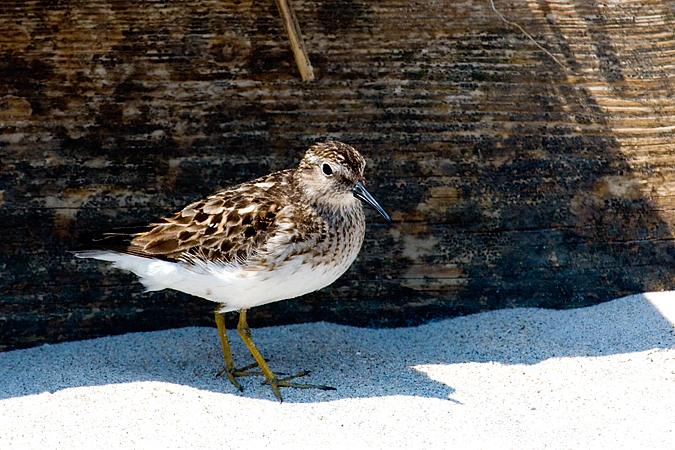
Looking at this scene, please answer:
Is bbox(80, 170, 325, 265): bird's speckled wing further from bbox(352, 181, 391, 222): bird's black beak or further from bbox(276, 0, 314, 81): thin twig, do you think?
bbox(276, 0, 314, 81): thin twig

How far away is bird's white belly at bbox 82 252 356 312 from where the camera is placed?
13.6 ft

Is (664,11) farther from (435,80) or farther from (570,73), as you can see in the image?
(435,80)

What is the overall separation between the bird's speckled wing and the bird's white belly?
2.4 inches

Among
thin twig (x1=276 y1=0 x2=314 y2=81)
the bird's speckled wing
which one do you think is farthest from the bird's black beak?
thin twig (x1=276 y1=0 x2=314 y2=81)

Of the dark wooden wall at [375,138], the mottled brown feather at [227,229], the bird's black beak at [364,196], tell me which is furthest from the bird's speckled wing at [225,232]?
the dark wooden wall at [375,138]

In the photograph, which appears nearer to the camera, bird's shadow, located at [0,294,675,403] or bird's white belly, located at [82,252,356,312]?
bird's white belly, located at [82,252,356,312]

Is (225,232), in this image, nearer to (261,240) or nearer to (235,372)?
(261,240)

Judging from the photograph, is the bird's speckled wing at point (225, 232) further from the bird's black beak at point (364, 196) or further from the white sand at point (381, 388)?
the white sand at point (381, 388)

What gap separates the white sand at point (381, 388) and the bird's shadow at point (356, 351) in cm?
1

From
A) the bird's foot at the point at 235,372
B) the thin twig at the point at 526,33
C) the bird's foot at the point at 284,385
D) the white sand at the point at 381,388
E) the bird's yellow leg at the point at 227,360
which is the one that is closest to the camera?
the white sand at the point at 381,388

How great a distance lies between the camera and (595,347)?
14.7 ft

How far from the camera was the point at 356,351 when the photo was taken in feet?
15.4

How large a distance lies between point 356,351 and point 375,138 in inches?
51.7

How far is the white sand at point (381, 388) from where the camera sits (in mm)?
3652
